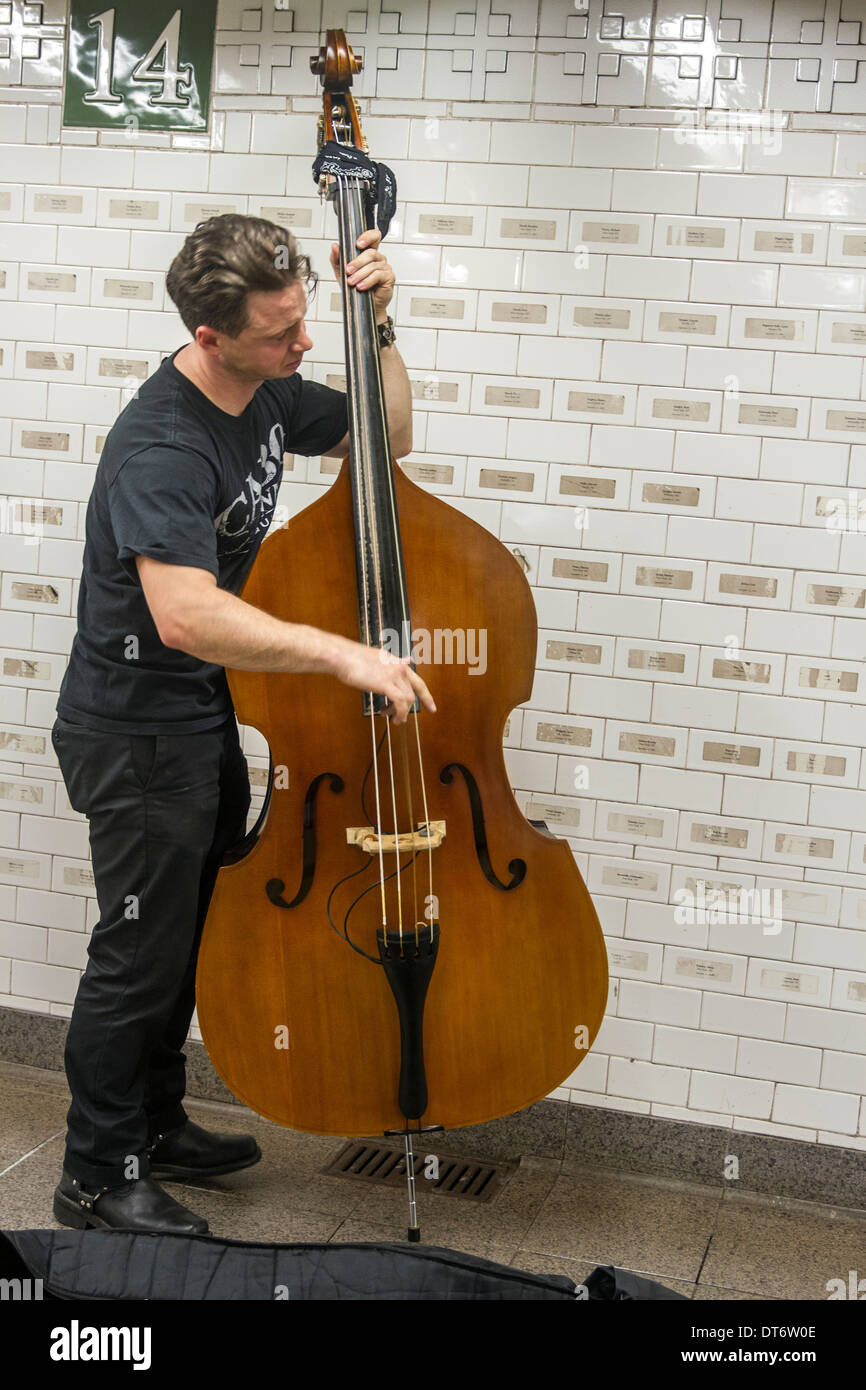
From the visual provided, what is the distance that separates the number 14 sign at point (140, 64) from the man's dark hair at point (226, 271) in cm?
87

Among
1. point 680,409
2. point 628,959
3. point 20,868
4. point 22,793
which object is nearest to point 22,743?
point 22,793

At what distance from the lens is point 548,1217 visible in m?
2.80

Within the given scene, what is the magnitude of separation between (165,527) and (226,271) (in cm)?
46

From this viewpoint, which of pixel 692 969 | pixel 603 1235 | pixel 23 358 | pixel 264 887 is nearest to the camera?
pixel 264 887

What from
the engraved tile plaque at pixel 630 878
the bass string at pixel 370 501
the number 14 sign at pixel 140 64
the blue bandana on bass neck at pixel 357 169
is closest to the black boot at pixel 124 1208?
the bass string at pixel 370 501

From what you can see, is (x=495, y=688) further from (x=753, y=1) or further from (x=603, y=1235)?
(x=753, y=1)

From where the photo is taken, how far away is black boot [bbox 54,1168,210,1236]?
99.7 inches

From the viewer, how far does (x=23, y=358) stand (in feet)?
10.6

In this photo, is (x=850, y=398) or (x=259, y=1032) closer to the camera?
(x=259, y=1032)

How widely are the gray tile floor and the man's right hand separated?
118 centimetres

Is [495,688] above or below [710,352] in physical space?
below

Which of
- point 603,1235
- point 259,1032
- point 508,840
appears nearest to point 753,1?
point 508,840

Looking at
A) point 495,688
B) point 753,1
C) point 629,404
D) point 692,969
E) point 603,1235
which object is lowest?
point 603,1235

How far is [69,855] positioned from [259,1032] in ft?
3.78
